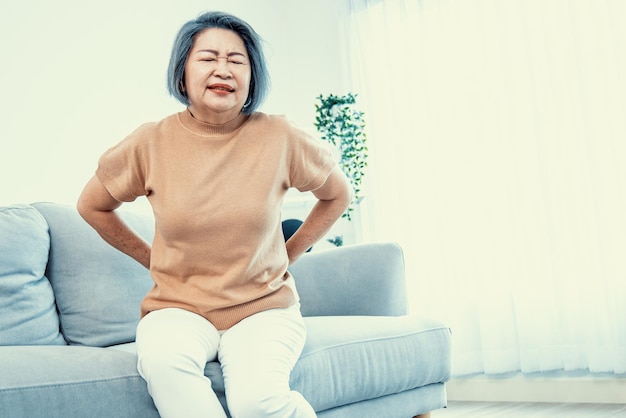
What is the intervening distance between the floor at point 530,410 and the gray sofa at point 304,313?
0.76 m

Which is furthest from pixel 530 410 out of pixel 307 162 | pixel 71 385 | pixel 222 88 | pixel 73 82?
pixel 73 82

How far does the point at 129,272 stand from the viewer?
236cm

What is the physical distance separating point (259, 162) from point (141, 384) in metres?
0.55

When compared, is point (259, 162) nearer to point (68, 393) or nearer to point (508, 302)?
point (68, 393)

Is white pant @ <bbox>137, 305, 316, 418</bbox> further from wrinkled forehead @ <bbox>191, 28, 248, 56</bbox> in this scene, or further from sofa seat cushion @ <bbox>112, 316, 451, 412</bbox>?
wrinkled forehead @ <bbox>191, 28, 248, 56</bbox>

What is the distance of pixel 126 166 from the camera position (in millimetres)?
1813

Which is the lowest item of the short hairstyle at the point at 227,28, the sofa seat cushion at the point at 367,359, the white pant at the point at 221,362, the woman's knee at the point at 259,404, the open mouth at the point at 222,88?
the sofa seat cushion at the point at 367,359

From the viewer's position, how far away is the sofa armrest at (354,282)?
2568 millimetres

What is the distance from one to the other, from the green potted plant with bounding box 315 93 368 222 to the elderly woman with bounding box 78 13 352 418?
5.91 feet

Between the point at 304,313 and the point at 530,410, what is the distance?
116 cm

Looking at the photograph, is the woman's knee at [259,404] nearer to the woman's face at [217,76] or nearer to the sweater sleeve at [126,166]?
the sweater sleeve at [126,166]

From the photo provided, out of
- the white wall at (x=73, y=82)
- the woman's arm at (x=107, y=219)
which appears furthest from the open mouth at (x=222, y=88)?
the white wall at (x=73, y=82)

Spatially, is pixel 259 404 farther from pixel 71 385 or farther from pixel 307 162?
pixel 307 162

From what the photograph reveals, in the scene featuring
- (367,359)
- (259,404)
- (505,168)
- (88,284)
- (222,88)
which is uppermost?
(222,88)
